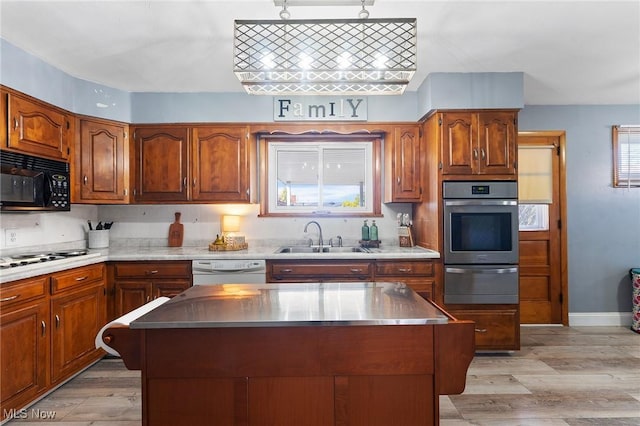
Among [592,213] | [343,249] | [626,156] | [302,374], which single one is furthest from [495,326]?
[626,156]

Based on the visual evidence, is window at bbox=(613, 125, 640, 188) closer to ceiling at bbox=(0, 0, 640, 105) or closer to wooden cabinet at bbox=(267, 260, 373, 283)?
ceiling at bbox=(0, 0, 640, 105)

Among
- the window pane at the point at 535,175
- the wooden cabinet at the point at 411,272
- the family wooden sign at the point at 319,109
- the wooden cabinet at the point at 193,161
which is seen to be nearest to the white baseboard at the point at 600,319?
the window pane at the point at 535,175

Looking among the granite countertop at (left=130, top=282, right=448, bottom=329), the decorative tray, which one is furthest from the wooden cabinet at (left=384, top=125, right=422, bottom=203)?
the granite countertop at (left=130, top=282, right=448, bottom=329)

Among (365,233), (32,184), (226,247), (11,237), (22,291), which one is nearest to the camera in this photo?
(22,291)

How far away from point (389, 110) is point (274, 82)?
1.98 metres

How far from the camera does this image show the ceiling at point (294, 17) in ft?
7.11

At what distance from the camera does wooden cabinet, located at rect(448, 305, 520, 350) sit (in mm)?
3080

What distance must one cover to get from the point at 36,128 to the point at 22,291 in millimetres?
1285

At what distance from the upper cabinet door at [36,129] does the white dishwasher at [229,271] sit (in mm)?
1463

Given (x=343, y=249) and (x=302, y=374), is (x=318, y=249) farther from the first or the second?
(x=302, y=374)

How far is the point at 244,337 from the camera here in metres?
1.37

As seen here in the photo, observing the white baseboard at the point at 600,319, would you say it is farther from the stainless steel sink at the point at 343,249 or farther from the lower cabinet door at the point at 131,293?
the lower cabinet door at the point at 131,293

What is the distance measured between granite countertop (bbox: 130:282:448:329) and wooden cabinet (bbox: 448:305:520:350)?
157cm

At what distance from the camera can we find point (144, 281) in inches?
123
